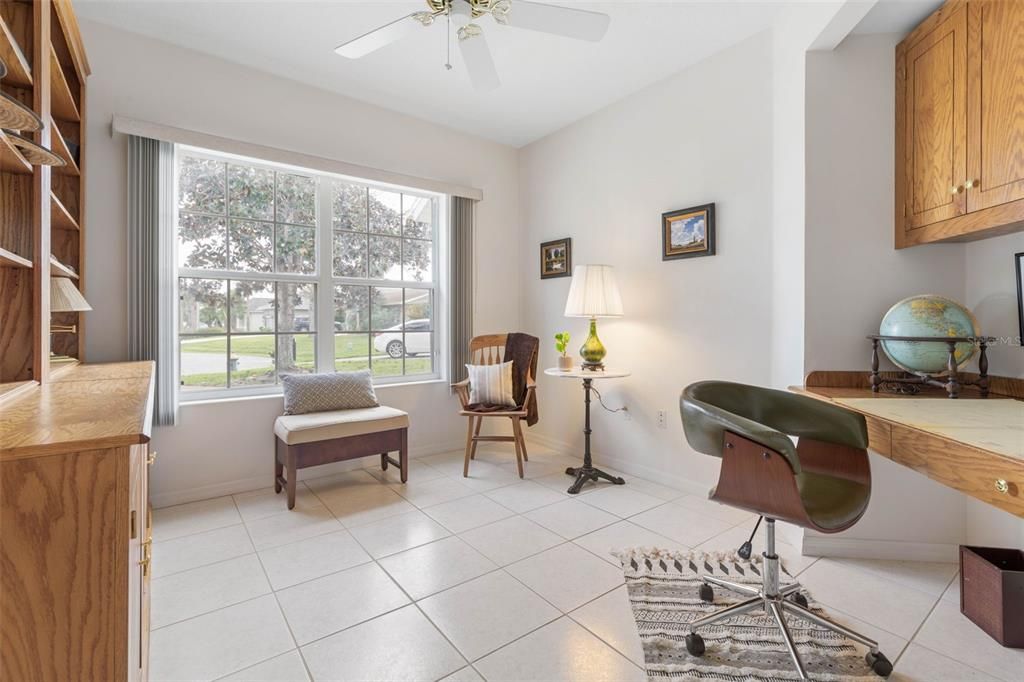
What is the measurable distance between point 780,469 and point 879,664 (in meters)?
0.69

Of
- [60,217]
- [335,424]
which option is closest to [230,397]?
[335,424]

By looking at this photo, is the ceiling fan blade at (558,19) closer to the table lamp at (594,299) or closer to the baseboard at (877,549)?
the table lamp at (594,299)

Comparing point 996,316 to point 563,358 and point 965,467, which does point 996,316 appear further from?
point 563,358

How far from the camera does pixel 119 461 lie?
0.82 m

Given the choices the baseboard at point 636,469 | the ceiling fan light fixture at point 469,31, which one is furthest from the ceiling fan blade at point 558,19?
the baseboard at point 636,469

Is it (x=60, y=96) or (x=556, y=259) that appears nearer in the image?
(x=60, y=96)

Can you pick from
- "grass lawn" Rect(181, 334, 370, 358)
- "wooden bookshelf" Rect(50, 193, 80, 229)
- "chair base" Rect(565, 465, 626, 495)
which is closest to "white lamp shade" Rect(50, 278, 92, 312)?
"wooden bookshelf" Rect(50, 193, 80, 229)

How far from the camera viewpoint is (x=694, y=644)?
1544mm

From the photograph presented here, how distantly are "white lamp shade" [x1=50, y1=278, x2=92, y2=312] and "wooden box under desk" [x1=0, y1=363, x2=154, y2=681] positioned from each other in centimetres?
152

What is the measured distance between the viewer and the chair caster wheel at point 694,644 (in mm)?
1536

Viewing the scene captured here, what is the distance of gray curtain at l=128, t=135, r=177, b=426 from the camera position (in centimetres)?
264

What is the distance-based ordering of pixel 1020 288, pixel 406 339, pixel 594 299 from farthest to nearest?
pixel 406 339
pixel 594 299
pixel 1020 288

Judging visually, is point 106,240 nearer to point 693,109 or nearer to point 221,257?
point 221,257

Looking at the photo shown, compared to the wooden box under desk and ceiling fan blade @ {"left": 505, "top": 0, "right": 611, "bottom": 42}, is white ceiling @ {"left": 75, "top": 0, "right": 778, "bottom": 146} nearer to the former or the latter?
ceiling fan blade @ {"left": 505, "top": 0, "right": 611, "bottom": 42}
